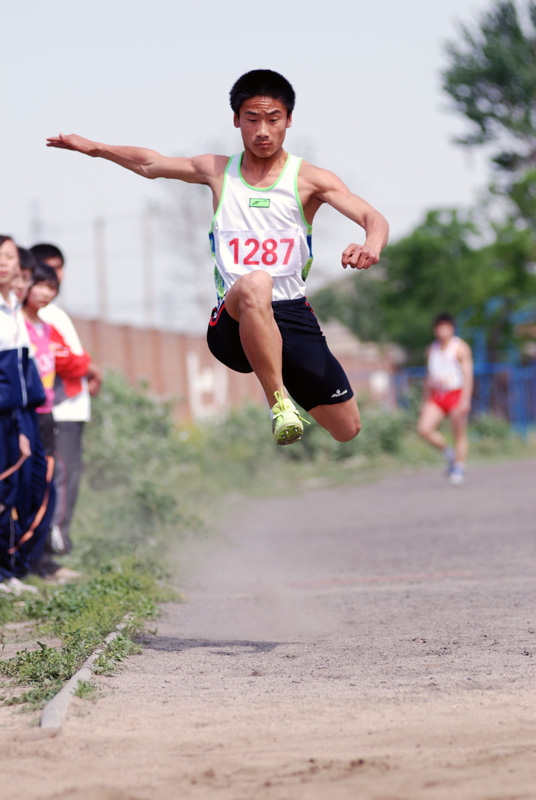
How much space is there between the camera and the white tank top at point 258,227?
18.0ft

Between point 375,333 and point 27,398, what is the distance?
41.0m

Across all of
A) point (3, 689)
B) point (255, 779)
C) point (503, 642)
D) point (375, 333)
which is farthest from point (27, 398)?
point (375, 333)

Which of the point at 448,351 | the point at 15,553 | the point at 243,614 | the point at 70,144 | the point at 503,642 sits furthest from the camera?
the point at 448,351

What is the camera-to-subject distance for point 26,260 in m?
7.72

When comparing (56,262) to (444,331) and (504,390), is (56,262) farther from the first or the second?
(504,390)

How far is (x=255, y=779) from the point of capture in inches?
122

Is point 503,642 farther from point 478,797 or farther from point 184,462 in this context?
point 184,462

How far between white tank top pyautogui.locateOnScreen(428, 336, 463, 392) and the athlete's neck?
9523mm

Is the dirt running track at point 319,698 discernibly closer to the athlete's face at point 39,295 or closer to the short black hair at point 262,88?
the athlete's face at point 39,295

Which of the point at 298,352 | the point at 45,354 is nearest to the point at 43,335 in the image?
the point at 45,354

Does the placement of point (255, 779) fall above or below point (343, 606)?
above

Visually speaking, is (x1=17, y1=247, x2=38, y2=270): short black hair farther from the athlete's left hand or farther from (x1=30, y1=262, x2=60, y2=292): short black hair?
the athlete's left hand

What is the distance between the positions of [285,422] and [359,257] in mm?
905

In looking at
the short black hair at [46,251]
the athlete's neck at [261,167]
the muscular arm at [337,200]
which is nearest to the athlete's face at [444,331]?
the short black hair at [46,251]
